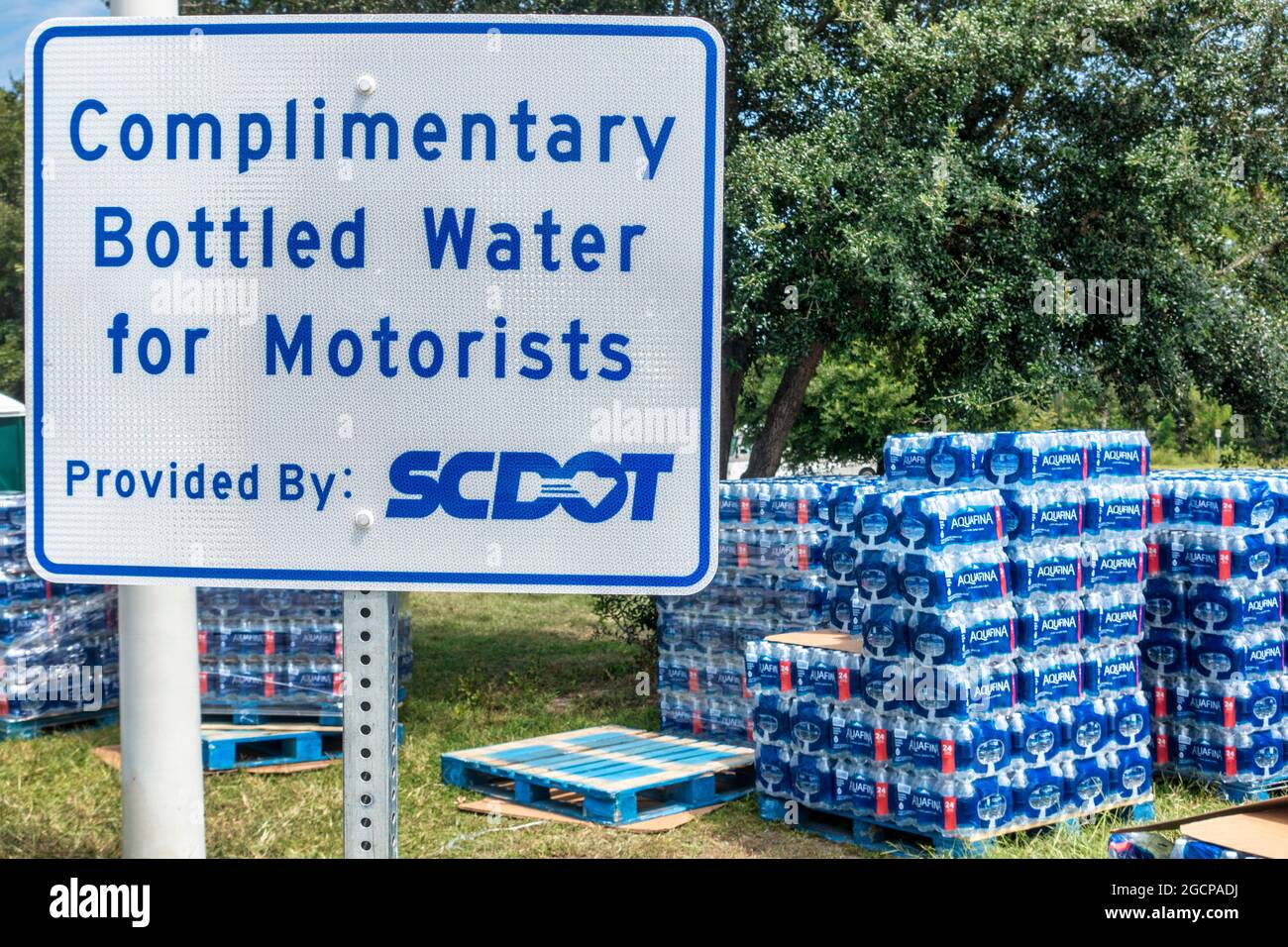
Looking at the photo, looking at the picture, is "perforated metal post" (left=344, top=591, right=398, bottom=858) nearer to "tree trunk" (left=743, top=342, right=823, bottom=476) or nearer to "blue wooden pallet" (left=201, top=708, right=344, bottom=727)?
"blue wooden pallet" (left=201, top=708, right=344, bottom=727)

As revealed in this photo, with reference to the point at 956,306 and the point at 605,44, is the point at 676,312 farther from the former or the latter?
the point at 956,306

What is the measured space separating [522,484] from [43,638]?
9453 mm

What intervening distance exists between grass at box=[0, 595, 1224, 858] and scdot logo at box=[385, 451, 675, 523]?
4.84 meters

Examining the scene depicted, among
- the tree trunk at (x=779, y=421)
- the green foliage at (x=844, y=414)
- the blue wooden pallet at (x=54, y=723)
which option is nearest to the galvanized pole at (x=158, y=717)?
the blue wooden pallet at (x=54, y=723)

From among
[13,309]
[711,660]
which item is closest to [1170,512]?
[711,660]

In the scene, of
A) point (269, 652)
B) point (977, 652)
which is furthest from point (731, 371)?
point (977, 652)

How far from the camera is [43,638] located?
9758mm

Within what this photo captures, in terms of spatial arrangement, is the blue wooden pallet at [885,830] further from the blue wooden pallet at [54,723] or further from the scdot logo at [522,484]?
the blue wooden pallet at [54,723]

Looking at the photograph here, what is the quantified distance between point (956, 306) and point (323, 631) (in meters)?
5.79

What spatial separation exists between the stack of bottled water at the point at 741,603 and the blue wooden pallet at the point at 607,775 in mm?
520

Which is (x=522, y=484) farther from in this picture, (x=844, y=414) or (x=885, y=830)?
(x=844, y=414)

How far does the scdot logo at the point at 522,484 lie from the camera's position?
65.8 inches

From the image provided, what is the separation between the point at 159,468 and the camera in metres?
1.73

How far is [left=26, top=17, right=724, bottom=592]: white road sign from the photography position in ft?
5.48
